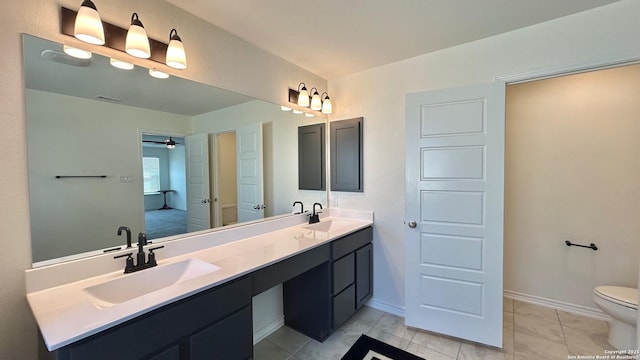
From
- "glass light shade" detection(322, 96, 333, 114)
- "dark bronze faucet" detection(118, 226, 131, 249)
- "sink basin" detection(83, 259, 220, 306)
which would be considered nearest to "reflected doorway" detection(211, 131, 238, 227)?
"sink basin" detection(83, 259, 220, 306)

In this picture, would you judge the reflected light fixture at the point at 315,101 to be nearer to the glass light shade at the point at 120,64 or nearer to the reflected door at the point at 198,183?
the reflected door at the point at 198,183

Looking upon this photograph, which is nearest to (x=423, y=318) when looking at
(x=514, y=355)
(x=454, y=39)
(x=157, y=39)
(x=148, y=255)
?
(x=514, y=355)

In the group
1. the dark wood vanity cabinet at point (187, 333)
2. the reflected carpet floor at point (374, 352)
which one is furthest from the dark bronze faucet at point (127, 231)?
the reflected carpet floor at point (374, 352)

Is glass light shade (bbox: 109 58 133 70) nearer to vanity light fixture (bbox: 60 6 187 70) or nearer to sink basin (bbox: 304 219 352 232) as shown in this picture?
vanity light fixture (bbox: 60 6 187 70)

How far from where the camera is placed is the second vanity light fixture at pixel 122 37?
1163 millimetres

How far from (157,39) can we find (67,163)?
0.82 m

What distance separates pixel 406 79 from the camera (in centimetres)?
243

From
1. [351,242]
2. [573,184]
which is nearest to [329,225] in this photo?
[351,242]

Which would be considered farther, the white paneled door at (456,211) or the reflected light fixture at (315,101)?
the reflected light fixture at (315,101)

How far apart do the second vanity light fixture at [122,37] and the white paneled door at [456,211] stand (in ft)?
5.88

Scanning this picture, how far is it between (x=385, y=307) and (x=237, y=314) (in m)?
1.75

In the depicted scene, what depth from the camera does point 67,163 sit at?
1269 mm

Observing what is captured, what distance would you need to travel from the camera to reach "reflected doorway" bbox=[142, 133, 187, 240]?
1581 mm

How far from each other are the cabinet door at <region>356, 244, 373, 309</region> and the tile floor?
0.20m
